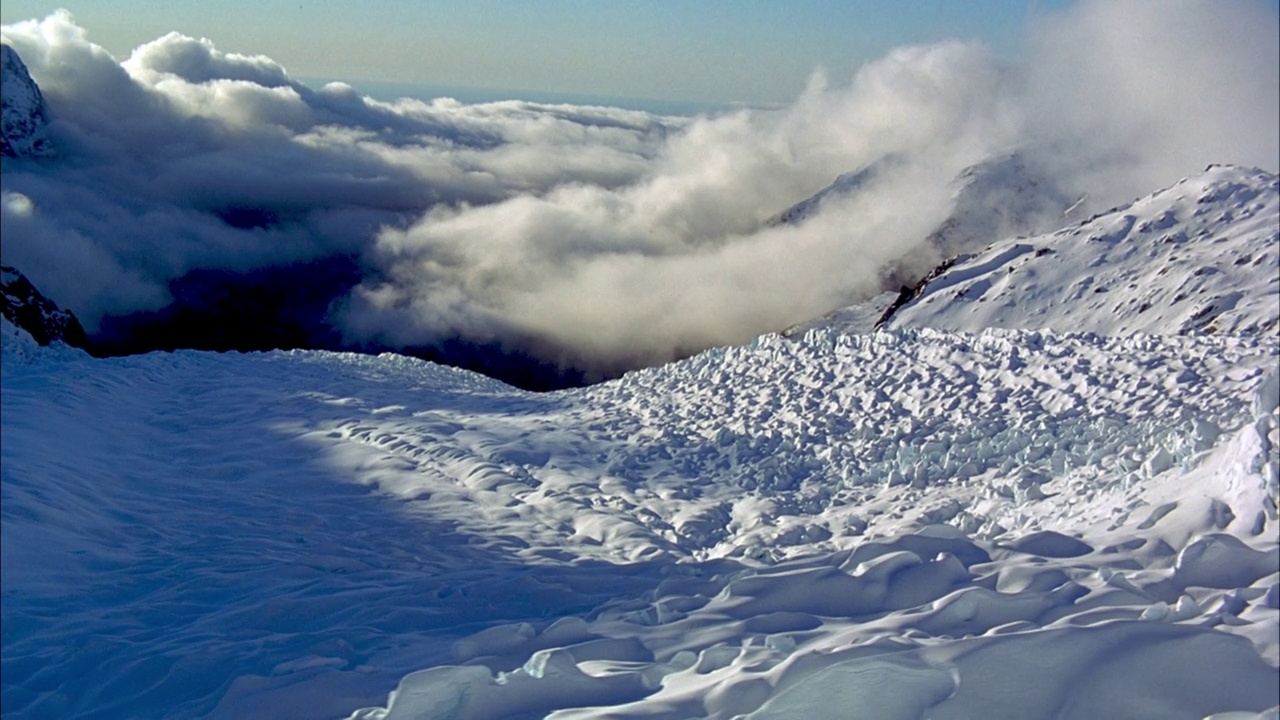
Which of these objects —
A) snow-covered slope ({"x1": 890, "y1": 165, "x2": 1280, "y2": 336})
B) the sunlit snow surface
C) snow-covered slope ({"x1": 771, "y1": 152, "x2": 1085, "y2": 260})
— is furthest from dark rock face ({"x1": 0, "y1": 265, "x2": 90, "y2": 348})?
snow-covered slope ({"x1": 771, "y1": 152, "x2": 1085, "y2": 260})

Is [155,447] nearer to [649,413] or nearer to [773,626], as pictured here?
[649,413]

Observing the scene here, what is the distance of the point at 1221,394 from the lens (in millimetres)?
12914

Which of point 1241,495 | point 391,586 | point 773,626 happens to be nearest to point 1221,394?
point 1241,495

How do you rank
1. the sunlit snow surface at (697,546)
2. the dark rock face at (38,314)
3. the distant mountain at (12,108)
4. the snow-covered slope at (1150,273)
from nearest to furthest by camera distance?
the distant mountain at (12,108) < the sunlit snow surface at (697,546) < the snow-covered slope at (1150,273) < the dark rock face at (38,314)

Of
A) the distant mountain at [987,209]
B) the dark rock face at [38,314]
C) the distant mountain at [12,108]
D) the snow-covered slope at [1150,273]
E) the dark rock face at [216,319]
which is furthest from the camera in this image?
the distant mountain at [987,209]

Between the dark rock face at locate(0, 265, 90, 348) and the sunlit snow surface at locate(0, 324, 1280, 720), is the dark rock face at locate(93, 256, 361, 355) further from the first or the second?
the sunlit snow surface at locate(0, 324, 1280, 720)

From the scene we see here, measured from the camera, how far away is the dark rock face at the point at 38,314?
31.0 meters

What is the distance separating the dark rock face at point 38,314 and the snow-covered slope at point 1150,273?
33.8m

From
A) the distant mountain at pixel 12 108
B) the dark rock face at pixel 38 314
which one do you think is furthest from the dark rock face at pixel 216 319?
the distant mountain at pixel 12 108

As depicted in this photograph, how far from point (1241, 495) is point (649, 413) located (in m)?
12.2

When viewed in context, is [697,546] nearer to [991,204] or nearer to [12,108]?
[12,108]

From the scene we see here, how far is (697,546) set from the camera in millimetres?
12195

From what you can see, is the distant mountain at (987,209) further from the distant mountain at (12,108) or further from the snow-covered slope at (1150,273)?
the distant mountain at (12,108)

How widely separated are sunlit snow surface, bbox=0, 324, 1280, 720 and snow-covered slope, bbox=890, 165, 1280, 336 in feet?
38.4
